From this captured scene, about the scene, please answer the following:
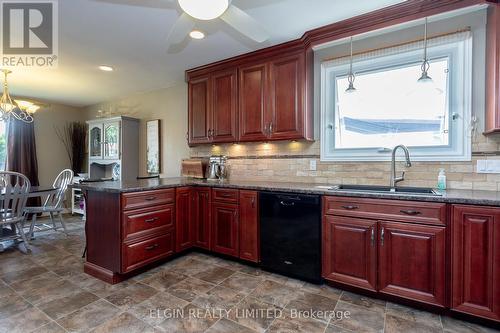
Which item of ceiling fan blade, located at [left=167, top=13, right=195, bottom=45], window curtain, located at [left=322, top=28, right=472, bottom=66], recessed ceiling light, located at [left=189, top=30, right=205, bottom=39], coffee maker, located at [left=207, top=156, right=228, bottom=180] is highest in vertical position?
recessed ceiling light, located at [left=189, top=30, right=205, bottom=39]

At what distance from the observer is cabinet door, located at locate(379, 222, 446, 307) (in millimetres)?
1779

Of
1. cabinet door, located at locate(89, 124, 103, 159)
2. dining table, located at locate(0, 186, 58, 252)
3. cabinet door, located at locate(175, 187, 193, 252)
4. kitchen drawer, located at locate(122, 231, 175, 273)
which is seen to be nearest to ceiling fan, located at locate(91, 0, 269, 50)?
cabinet door, located at locate(175, 187, 193, 252)

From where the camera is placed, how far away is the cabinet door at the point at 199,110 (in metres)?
3.39

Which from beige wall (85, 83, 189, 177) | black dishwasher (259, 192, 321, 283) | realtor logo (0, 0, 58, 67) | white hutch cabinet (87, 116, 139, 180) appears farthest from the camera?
white hutch cabinet (87, 116, 139, 180)

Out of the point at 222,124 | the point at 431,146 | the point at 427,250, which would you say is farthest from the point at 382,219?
the point at 222,124

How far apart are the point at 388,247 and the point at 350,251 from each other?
287 millimetres

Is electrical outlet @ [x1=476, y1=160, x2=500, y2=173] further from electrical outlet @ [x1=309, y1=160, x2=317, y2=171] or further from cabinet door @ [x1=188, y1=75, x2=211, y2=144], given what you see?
cabinet door @ [x1=188, y1=75, x2=211, y2=144]

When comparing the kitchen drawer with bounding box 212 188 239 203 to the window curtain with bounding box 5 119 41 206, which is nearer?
the kitchen drawer with bounding box 212 188 239 203

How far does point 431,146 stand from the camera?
228 cm

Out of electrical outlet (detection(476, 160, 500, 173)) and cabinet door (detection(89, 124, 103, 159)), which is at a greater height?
cabinet door (detection(89, 124, 103, 159))

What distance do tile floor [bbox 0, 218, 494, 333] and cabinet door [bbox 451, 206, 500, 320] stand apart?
6.4 inches

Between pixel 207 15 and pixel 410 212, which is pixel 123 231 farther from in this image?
pixel 410 212

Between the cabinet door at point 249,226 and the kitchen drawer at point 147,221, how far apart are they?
78 centimetres

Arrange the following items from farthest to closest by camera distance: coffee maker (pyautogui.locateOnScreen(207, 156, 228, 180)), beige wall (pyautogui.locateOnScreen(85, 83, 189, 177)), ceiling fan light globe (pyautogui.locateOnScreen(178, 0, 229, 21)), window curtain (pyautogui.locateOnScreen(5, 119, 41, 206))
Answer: window curtain (pyautogui.locateOnScreen(5, 119, 41, 206)), beige wall (pyautogui.locateOnScreen(85, 83, 189, 177)), coffee maker (pyautogui.locateOnScreen(207, 156, 228, 180)), ceiling fan light globe (pyautogui.locateOnScreen(178, 0, 229, 21))
